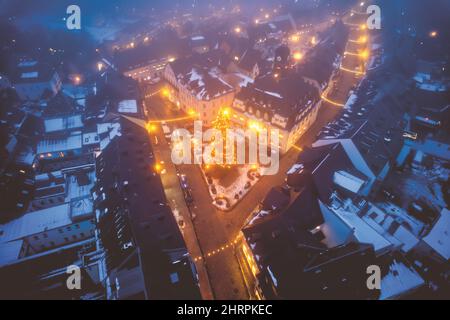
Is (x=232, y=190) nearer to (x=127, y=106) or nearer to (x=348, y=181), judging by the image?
(x=348, y=181)

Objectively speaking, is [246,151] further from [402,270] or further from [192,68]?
[402,270]

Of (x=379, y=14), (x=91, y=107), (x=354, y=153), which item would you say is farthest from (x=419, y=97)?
(x=91, y=107)

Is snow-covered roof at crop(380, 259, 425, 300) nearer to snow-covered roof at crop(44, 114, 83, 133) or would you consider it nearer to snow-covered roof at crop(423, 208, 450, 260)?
snow-covered roof at crop(423, 208, 450, 260)

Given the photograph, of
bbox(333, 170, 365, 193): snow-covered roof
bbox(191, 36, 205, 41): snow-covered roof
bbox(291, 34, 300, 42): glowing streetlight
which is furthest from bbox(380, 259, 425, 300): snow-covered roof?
bbox(291, 34, 300, 42): glowing streetlight

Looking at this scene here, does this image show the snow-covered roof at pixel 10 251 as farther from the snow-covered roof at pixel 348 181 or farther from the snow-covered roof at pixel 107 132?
the snow-covered roof at pixel 348 181

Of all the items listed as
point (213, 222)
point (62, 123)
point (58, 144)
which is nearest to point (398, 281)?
point (213, 222)

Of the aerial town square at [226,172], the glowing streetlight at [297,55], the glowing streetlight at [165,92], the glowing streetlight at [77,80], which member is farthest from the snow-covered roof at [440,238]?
the glowing streetlight at [77,80]
